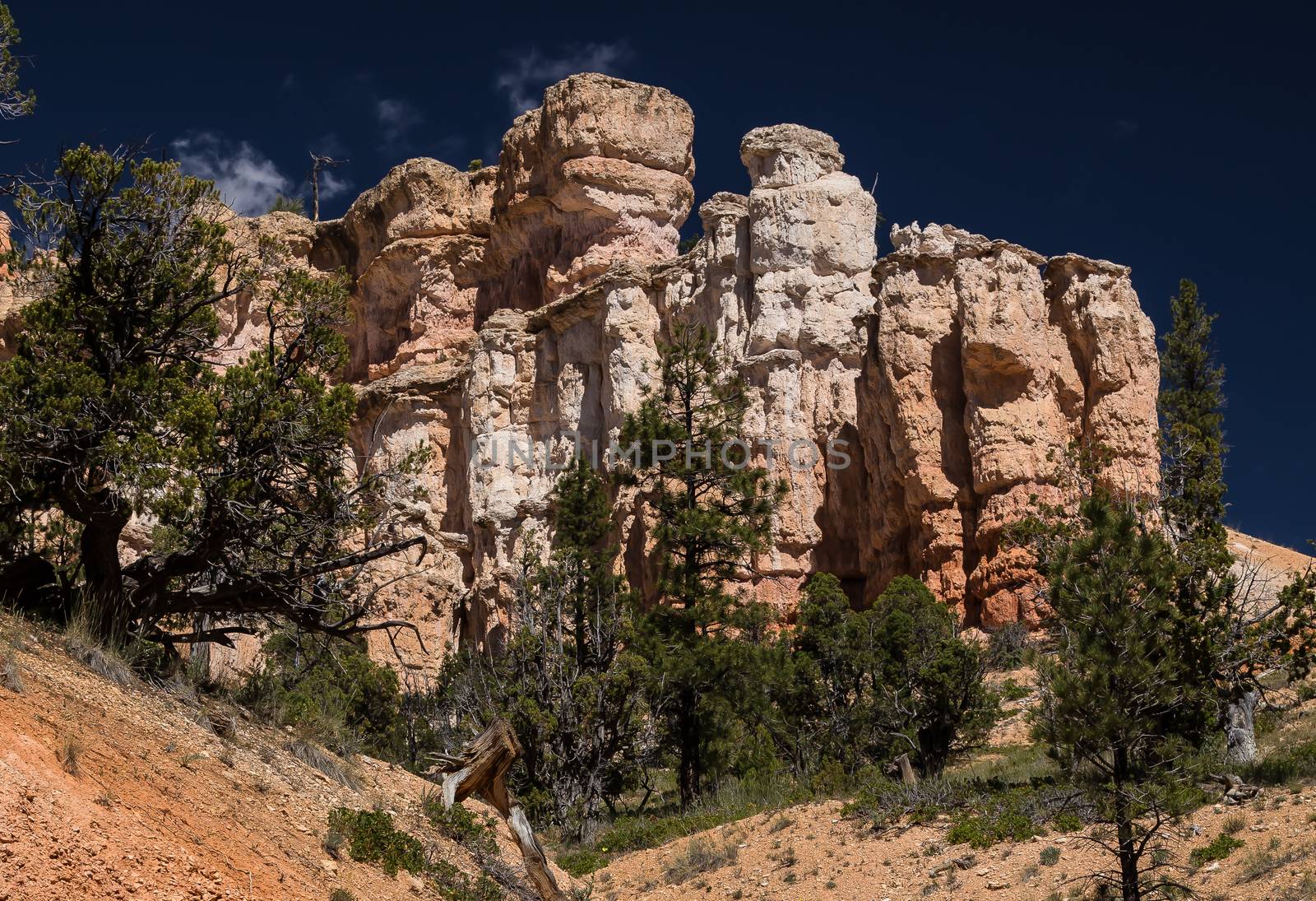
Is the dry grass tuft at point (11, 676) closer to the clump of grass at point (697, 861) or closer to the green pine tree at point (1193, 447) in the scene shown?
the clump of grass at point (697, 861)

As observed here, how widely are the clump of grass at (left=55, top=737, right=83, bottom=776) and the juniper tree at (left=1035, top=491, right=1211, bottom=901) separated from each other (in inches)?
371

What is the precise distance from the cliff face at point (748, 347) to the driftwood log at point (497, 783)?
15298 millimetres

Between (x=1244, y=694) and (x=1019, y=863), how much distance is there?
18.8 ft

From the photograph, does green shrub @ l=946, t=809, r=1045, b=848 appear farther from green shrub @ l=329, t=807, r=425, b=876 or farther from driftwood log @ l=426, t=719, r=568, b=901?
green shrub @ l=329, t=807, r=425, b=876

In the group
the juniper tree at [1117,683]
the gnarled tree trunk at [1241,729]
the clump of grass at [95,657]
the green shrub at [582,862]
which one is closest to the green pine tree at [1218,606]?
the gnarled tree trunk at [1241,729]

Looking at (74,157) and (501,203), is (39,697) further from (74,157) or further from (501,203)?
(501,203)

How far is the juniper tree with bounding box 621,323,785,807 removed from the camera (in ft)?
80.0

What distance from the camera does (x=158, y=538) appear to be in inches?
623

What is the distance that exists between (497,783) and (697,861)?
21.2ft

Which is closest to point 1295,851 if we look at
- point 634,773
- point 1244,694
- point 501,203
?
point 1244,694

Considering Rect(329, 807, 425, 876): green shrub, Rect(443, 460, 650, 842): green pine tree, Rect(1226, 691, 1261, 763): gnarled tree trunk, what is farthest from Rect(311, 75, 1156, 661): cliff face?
Rect(329, 807, 425, 876): green shrub

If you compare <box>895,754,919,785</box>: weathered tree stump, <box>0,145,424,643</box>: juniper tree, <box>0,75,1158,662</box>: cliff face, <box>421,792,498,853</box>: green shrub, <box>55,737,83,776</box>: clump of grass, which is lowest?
<box>895,754,919,785</box>: weathered tree stump

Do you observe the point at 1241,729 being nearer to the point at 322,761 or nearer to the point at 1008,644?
the point at 1008,644

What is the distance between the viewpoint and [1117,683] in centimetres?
1395
